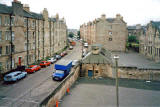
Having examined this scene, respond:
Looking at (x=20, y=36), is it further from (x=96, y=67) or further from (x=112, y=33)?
(x=112, y=33)

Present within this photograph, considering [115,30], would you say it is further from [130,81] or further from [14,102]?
[14,102]

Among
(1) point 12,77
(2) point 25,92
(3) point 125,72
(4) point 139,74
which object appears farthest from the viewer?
(3) point 125,72

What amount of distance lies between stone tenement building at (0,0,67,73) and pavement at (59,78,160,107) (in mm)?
14454

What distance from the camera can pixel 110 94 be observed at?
18.0 m

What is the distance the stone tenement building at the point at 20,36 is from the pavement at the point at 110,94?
47.4 feet

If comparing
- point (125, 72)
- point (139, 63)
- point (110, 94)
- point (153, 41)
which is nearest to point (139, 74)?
point (125, 72)

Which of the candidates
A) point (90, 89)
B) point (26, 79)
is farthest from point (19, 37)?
point (90, 89)

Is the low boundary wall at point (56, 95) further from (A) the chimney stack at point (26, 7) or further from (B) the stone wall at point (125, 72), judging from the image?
(A) the chimney stack at point (26, 7)

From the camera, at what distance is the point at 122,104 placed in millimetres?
15359

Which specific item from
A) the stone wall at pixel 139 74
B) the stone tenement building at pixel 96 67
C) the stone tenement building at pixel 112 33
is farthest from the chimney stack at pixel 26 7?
the stone tenement building at pixel 112 33

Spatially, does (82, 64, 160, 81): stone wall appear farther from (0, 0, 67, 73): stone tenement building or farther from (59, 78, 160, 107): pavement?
(0, 0, 67, 73): stone tenement building

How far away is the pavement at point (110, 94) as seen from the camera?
15.4 m

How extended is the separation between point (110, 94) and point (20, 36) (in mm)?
22124

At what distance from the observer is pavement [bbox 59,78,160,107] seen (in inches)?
608
